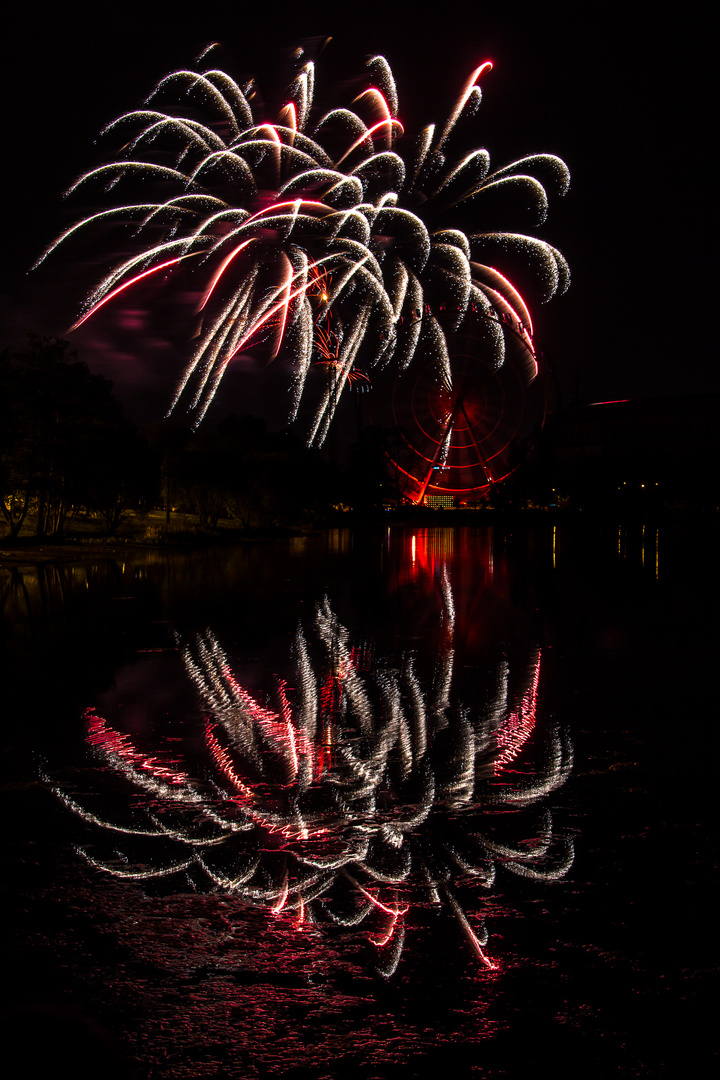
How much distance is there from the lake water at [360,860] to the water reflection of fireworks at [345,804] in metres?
0.02

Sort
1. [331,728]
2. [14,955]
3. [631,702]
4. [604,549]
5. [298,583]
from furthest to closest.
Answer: [604,549] → [298,583] → [631,702] → [331,728] → [14,955]

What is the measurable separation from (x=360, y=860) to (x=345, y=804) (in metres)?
1.04

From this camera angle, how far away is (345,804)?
6.07 m

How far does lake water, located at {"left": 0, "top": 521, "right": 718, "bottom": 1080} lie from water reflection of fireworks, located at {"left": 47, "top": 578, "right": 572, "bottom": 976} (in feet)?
0.08

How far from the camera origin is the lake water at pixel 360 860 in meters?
3.34

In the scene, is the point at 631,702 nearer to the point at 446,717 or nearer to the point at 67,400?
the point at 446,717

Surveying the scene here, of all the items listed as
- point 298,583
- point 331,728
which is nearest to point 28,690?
point 331,728

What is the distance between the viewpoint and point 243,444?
6412cm

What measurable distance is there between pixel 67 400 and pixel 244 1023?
44.0 meters

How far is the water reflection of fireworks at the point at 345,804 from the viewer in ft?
15.4

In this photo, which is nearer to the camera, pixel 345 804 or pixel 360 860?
pixel 360 860

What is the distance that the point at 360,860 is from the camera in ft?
16.5

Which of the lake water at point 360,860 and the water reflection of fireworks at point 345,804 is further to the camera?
the water reflection of fireworks at point 345,804

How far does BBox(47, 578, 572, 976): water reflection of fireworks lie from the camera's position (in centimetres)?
468
